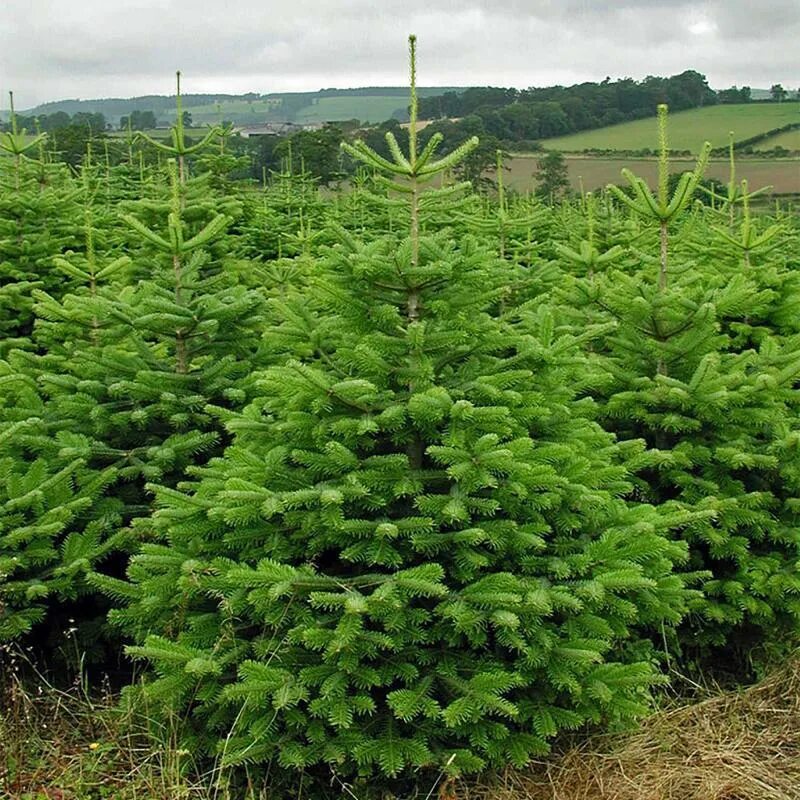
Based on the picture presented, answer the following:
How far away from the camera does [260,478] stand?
3.77 meters

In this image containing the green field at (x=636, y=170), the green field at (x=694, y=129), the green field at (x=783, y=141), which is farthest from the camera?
the green field at (x=694, y=129)

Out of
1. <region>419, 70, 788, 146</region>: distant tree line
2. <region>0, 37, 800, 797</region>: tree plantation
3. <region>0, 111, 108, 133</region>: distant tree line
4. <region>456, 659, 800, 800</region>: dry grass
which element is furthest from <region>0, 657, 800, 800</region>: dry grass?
<region>419, 70, 788, 146</region>: distant tree line

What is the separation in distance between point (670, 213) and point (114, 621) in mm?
3624

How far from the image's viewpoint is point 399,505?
12.4 ft

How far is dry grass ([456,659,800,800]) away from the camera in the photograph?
3.66 meters

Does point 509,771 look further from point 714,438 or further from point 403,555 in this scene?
point 714,438

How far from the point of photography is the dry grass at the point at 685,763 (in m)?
3.66

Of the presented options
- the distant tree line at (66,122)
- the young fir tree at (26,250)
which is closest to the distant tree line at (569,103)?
the distant tree line at (66,122)

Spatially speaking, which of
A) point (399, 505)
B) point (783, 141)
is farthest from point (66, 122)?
point (783, 141)

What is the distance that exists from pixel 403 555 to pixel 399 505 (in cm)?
25

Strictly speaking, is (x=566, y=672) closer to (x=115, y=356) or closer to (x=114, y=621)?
(x=114, y=621)

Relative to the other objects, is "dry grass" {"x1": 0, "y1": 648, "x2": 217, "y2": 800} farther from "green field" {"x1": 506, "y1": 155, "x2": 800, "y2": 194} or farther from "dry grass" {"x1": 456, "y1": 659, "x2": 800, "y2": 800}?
"green field" {"x1": 506, "y1": 155, "x2": 800, "y2": 194}

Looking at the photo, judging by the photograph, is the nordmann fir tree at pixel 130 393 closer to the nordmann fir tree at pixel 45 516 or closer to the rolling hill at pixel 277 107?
the nordmann fir tree at pixel 45 516

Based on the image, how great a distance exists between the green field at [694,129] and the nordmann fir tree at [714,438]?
143 ft
